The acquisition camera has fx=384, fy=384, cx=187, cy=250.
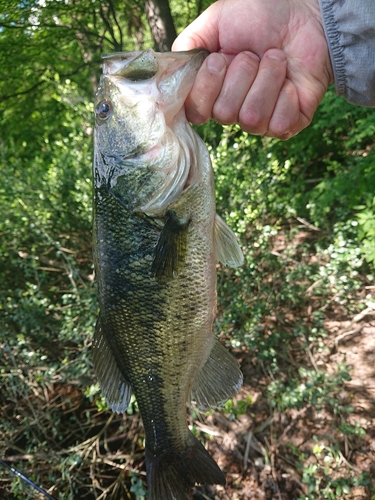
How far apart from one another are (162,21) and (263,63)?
3.86 metres

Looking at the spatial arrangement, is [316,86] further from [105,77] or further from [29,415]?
[29,415]

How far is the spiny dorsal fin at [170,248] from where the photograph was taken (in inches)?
66.4

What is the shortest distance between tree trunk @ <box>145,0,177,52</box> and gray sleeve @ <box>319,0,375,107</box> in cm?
355

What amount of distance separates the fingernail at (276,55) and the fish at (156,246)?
32 centimetres

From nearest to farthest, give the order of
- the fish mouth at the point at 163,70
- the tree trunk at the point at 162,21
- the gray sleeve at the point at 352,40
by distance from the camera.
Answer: the fish mouth at the point at 163,70 → the gray sleeve at the point at 352,40 → the tree trunk at the point at 162,21

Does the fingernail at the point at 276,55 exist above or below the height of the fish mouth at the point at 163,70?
below

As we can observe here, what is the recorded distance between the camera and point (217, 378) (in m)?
1.95

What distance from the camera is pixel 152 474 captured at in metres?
1.99

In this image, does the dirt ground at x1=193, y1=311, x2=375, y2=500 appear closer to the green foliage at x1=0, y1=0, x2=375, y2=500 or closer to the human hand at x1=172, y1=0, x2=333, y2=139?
the green foliage at x1=0, y1=0, x2=375, y2=500

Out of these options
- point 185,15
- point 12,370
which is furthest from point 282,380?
point 185,15

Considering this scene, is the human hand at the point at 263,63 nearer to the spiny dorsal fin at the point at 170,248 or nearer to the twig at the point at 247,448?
the spiny dorsal fin at the point at 170,248

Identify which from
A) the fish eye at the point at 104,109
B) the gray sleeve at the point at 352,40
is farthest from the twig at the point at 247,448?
the fish eye at the point at 104,109

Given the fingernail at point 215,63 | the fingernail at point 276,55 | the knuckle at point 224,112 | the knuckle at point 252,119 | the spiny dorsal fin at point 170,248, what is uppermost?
the fingernail at point 215,63

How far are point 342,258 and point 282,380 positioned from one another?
1.34m
